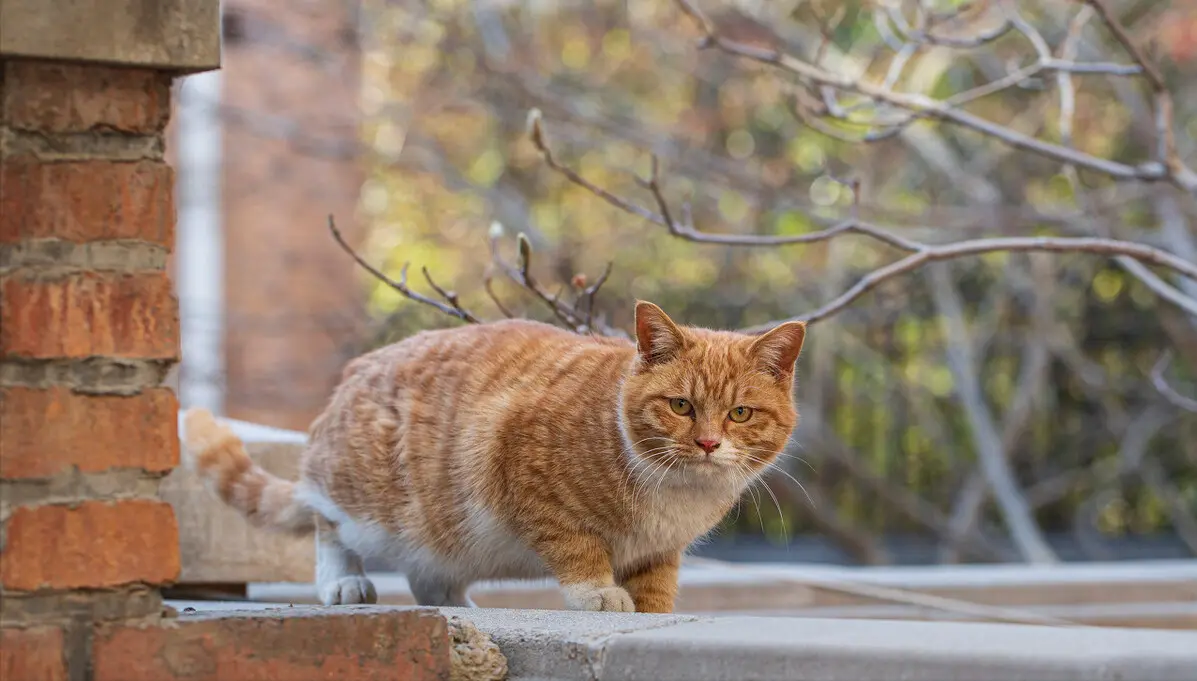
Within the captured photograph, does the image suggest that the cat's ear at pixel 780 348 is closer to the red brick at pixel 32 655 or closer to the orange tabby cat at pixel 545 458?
the orange tabby cat at pixel 545 458

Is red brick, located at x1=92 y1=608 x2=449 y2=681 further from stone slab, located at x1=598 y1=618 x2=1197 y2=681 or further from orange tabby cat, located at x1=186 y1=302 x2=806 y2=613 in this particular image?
orange tabby cat, located at x1=186 y1=302 x2=806 y2=613

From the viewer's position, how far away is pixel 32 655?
72.6 inches

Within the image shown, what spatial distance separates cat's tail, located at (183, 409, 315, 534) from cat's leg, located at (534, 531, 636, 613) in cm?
75

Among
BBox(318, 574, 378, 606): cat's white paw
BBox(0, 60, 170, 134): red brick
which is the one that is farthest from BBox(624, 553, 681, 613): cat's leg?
BBox(0, 60, 170, 134): red brick

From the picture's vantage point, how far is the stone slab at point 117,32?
183 cm

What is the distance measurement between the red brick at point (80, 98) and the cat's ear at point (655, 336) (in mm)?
1318

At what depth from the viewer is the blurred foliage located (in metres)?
8.00

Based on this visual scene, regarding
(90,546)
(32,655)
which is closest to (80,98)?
(90,546)

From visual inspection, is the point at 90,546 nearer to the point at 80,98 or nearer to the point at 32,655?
the point at 32,655

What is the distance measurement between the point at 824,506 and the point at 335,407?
17.7 feet

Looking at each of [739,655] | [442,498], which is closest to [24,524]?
[739,655]

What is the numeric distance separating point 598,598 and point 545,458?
329 millimetres

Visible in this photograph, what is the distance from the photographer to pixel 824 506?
841cm

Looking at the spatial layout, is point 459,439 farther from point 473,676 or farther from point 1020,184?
point 1020,184
